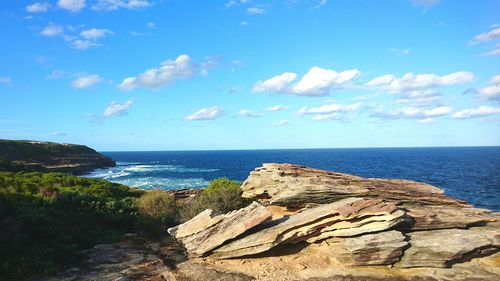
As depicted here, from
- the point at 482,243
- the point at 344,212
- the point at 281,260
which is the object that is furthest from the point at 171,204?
the point at 482,243

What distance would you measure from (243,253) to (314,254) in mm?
3154

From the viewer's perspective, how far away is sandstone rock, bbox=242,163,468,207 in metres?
19.3

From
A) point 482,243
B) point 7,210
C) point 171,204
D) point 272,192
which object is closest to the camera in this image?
point 482,243

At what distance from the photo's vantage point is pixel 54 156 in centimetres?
12038

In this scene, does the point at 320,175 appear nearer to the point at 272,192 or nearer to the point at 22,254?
the point at 272,192

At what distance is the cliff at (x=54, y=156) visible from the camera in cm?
10550

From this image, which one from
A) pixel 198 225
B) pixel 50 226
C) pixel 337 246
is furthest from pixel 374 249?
pixel 50 226

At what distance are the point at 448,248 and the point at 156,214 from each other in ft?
53.4

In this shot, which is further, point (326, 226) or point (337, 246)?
point (326, 226)

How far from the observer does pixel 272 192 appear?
73.4 ft

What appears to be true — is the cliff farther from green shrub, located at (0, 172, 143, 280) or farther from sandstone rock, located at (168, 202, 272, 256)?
sandstone rock, located at (168, 202, 272, 256)

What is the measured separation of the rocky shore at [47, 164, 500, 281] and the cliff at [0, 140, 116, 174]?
89952 mm

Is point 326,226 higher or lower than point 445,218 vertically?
lower

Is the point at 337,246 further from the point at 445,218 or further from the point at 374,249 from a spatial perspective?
the point at 445,218
